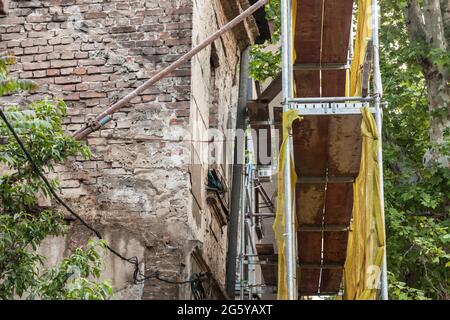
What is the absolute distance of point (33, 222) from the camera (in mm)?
7887

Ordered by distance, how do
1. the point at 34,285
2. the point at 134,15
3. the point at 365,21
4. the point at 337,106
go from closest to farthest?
the point at 34,285, the point at 337,106, the point at 365,21, the point at 134,15

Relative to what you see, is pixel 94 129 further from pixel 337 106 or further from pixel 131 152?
pixel 337 106

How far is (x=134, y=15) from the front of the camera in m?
10.1

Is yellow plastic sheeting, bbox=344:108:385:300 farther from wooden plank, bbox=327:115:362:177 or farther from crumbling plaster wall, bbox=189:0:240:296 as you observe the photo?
crumbling plaster wall, bbox=189:0:240:296

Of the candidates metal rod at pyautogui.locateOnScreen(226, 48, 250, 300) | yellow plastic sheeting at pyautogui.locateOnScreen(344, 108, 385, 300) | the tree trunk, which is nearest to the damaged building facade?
metal rod at pyautogui.locateOnScreen(226, 48, 250, 300)

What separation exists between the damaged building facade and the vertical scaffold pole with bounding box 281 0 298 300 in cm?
119

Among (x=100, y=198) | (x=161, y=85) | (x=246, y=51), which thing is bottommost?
(x=100, y=198)

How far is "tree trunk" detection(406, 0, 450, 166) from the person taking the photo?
1391 cm

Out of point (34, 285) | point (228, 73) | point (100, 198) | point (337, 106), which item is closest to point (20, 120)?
point (34, 285)

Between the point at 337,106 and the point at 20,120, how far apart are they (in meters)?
2.80

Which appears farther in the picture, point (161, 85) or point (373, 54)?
point (161, 85)

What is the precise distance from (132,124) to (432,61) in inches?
246

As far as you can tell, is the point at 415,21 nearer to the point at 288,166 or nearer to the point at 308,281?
the point at 308,281

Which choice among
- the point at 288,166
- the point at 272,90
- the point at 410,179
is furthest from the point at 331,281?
the point at 288,166
